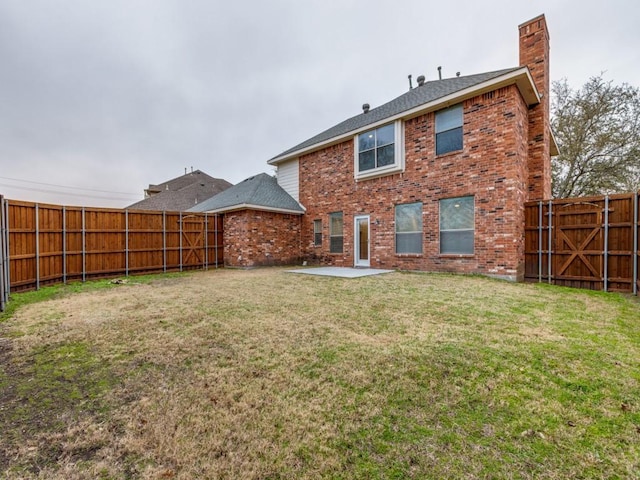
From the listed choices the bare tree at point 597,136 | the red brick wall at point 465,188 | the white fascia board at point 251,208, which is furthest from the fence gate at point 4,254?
the bare tree at point 597,136

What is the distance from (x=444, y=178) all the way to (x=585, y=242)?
3.83 meters

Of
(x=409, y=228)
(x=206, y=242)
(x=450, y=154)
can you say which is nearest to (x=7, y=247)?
(x=206, y=242)

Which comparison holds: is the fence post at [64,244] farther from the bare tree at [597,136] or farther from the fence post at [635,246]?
the bare tree at [597,136]

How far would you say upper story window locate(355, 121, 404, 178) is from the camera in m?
9.82

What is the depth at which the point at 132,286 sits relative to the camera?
25.1 feet

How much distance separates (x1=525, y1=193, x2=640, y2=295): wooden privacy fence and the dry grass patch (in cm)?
306

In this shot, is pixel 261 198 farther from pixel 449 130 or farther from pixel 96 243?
pixel 449 130

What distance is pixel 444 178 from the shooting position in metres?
8.87

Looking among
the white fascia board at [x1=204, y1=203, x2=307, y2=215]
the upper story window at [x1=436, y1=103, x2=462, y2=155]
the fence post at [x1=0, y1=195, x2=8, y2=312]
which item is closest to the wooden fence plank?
the white fascia board at [x1=204, y1=203, x2=307, y2=215]

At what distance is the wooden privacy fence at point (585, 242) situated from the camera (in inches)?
252

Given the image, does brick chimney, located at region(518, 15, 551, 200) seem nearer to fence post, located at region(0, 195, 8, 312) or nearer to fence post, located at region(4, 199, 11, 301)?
fence post, located at region(0, 195, 8, 312)

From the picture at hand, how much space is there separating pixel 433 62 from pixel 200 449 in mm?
17672

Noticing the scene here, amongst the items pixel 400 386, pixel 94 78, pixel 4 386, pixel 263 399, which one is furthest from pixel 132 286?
pixel 94 78

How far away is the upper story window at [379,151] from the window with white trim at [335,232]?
6.75 feet
